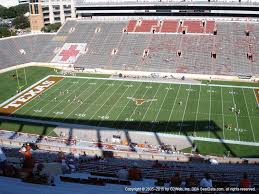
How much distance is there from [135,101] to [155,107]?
249 cm

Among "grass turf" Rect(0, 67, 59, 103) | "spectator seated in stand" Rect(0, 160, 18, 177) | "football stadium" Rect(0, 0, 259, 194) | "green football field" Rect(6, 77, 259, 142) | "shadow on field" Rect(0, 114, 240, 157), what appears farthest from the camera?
"grass turf" Rect(0, 67, 59, 103)

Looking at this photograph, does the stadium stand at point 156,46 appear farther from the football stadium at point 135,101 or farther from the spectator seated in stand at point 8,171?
the spectator seated in stand at point 8,171

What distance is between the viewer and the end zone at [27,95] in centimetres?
3409

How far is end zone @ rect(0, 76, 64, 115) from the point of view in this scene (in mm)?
34094

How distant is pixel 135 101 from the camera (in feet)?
114

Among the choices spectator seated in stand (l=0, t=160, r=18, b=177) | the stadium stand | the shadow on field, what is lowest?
the shadow on field

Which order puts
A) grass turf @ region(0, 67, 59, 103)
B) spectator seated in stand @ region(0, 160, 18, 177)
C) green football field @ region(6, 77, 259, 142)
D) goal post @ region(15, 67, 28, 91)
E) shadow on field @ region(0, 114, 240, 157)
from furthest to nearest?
goal post @ region(15, 67, 28, 91)
grass turf @ region(0, 67, 59, 103)
green football field @ region(6, 77, 259, 142)
shadow on field @ region(0, 114, 240, 157)
spectator seated in stand @ region(0, 160, 18, 177)

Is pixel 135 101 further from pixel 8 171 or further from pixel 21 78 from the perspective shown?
pixel 8 171

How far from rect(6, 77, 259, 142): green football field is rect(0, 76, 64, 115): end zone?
2.64 ft

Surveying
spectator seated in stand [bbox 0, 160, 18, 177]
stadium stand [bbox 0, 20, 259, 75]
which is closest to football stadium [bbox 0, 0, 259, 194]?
spectator seated in stand [bbox 0, 160, 18, 177]

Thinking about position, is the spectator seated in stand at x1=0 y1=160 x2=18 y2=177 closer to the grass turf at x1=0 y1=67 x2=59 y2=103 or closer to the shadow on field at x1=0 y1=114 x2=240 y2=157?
the shadow on field at x1=0 y1=114 x2=240 y2=157

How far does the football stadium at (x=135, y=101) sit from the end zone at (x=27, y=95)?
0.37 feet

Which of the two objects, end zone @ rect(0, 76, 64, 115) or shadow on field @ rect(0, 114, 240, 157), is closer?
shadow on field @ rect(0, 114, 240, 157)

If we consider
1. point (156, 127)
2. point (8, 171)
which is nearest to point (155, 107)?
point (156, 127)
